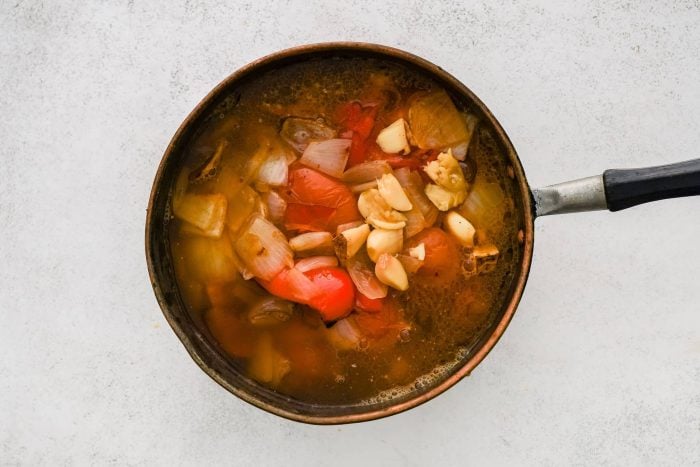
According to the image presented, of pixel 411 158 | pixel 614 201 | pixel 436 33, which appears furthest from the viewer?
pixel 436 33

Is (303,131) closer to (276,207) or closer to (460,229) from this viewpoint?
(276,207)

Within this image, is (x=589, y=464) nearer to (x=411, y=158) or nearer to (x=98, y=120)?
(x=411, y=158)

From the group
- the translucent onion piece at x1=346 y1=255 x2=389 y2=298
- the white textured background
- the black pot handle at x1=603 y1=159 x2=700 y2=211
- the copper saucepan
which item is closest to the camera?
the black pot handle at x1=603 y1=159 x2=700 y2=211

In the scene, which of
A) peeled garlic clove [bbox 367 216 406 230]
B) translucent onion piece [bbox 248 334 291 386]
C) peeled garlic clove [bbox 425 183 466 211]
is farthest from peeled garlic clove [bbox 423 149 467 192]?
translucent onion piece [bbox 248 334 291 386]

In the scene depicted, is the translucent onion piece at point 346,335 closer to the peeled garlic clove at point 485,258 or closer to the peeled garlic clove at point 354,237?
the peeled garlic clove at point 354,237

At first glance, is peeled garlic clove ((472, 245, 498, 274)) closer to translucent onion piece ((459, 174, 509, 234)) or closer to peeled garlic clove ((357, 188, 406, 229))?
translucent onion piece ((459, 174, 509, 234))

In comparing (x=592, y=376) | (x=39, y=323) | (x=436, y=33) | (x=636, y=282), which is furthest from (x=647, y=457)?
(x=39, y=323)
